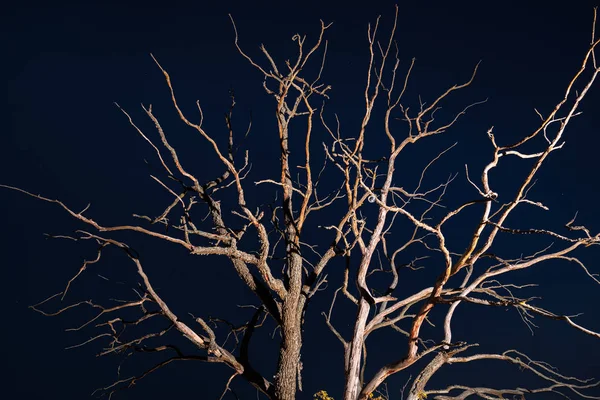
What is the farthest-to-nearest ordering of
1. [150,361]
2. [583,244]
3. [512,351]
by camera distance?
[150,361] → [512,351] → [583,244]

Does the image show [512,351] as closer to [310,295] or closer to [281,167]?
[310,295]

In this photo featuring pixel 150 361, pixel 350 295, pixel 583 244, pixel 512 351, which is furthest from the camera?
pixel 150 361

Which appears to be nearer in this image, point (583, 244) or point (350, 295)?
point (583, 244)

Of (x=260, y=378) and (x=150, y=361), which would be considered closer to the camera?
(x=260, y=378)

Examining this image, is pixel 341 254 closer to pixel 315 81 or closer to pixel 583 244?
pixel 315 81

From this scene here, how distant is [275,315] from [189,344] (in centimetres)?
92

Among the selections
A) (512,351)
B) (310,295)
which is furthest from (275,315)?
(512,351)

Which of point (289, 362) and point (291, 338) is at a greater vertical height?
point (291, 338)

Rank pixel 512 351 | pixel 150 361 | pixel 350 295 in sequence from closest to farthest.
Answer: pixel 512 351 → pixel 350 295 → pixel 150 361

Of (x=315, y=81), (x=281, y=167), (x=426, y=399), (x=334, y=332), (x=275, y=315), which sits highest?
(x=315, y=81)

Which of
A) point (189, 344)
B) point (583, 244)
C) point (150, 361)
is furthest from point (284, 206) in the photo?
point (150, 361)

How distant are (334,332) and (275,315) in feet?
2.39

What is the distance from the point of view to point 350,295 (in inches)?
228

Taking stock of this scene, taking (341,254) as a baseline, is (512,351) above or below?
below
